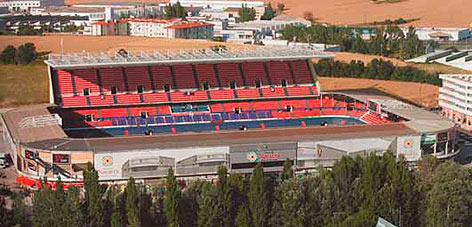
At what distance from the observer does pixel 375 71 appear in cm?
4384

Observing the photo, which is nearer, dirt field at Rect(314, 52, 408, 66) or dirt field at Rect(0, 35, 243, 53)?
dirt field at Rect(314, 52, 408, 66)

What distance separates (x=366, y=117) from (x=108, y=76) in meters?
10.3

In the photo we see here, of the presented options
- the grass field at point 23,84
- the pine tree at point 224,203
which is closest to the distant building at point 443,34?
the grass field at point 23,84

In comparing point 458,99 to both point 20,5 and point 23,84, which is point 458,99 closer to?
point 23,84

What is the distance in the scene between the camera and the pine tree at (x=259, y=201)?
18875mm

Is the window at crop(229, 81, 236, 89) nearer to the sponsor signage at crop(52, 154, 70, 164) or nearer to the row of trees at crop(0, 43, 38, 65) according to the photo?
the sponsor signage at crop(52, 154, 70, 164)

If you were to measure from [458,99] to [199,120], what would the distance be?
1123 cm

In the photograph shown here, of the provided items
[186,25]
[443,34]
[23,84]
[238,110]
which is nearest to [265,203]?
[238,110]

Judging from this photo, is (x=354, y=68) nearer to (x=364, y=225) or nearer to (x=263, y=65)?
(x=263, y=65)

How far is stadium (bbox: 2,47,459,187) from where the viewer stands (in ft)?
80.7

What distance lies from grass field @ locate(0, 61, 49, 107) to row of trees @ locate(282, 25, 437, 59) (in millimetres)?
19657

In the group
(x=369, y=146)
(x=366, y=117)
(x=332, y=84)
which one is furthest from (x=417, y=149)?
(x=332, y=84)

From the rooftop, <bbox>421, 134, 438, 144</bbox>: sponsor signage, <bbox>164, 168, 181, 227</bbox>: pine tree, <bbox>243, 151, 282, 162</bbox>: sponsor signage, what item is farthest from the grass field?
<bbox>164, 168, 181, 227</bbox>: pine tree

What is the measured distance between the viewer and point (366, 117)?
103ft
